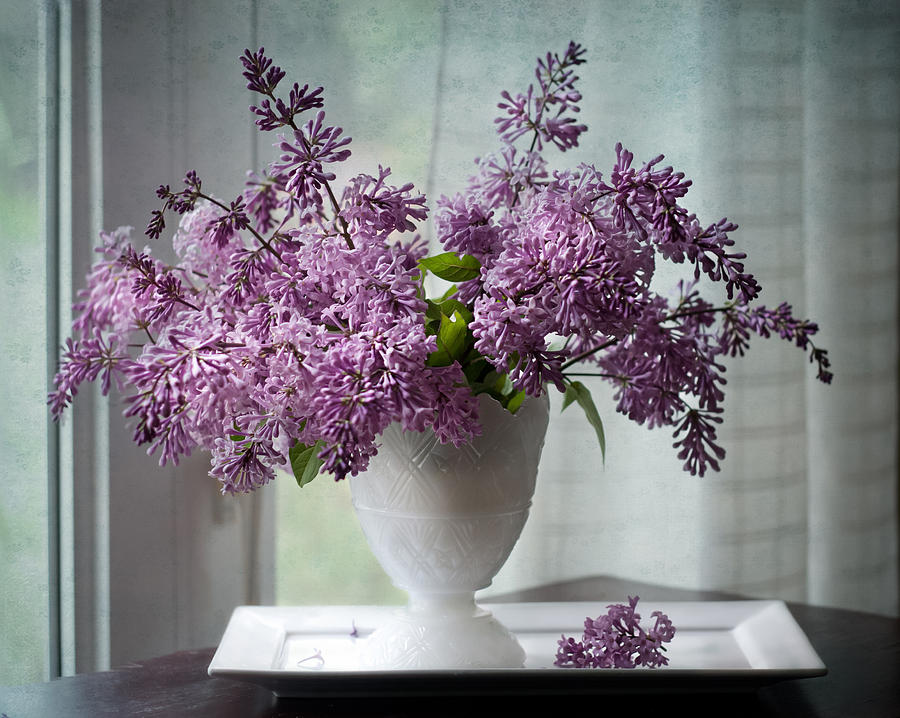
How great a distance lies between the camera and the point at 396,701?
Result: 0.88 m

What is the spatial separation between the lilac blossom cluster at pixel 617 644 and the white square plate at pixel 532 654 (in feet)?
0.09

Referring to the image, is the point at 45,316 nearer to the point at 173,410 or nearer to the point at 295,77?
the point at 295,77

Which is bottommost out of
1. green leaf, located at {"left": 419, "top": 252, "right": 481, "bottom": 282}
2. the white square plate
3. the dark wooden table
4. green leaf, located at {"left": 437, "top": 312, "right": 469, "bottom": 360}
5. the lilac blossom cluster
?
the dark wooden table

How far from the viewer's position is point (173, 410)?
0.74m

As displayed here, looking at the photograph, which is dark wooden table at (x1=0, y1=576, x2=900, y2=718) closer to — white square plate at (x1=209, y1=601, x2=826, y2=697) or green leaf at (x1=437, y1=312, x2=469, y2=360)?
white square plate at (x1=209, y1=601, x2=826, y2=697)

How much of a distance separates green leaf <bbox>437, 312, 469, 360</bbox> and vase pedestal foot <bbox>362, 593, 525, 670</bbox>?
0.25 meters

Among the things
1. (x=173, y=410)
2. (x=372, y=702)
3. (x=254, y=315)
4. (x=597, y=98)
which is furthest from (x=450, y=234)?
(x=597, y=98)

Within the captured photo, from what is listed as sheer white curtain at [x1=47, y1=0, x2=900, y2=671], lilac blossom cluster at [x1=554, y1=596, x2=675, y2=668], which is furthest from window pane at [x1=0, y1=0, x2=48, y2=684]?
lilac blossom cluster at [x1=554, y1=596, x2=675, y2=668]

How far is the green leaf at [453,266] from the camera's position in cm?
91

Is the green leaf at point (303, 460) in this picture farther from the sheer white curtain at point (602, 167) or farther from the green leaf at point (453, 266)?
the sheer white curtain at point (602, 167)

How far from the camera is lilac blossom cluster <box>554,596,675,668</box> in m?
0.91

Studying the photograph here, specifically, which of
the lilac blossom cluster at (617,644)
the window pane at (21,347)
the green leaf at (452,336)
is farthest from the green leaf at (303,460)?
the window pane at (21,347)

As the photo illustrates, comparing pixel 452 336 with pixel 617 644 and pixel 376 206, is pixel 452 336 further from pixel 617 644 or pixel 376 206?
pixel 617 644

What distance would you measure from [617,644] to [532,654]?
0.14 meters
